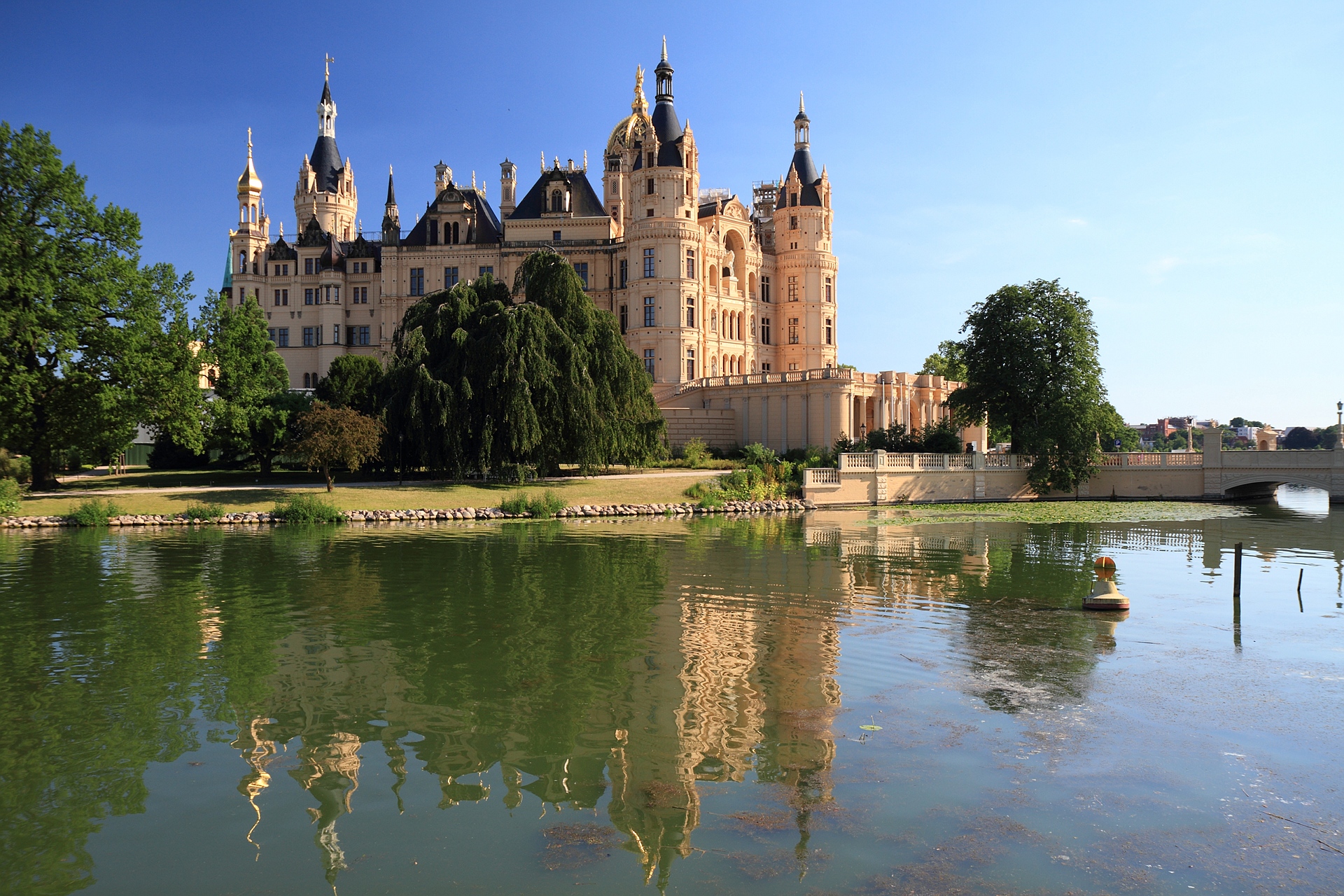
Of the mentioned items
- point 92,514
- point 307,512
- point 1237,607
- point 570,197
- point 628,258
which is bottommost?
point 1237,607

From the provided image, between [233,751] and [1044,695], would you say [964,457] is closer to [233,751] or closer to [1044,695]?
[1044,695]

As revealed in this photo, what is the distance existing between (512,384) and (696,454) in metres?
15.7

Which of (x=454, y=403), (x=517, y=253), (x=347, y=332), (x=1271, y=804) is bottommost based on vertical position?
(x=1271, y=804)

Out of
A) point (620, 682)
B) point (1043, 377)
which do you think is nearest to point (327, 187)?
point (1043, 377)

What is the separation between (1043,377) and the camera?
151ft

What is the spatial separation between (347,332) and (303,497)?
4675 centimetres

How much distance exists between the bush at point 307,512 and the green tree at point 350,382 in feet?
31.9

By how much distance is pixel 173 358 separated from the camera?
1486 inches

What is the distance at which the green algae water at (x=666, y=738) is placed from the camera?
246 inches

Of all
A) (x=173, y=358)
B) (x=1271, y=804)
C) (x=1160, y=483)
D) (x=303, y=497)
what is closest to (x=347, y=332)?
(x=173, y=358)

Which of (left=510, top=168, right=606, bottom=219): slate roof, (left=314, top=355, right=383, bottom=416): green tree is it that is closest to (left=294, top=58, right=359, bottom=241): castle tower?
(left=510, top=168, right=606, bottom=219): slate roof

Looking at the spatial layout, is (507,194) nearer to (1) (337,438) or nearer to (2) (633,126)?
(2) (633,126)

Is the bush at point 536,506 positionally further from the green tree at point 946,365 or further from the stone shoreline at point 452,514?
the green tree at point 946,365

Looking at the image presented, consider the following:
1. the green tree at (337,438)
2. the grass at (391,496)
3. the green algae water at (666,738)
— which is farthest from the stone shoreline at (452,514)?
the green algae water at (666,738)
